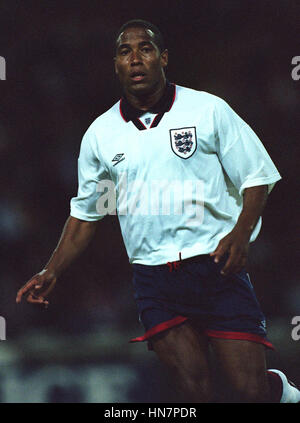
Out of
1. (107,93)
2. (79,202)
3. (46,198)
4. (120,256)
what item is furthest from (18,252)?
(79,202)

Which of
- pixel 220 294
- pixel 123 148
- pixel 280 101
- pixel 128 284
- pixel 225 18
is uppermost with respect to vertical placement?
pixel 225 18

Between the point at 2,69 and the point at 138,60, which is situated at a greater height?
the point at 2,69

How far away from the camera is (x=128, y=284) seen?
496cm

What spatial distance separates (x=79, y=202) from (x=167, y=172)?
53cm

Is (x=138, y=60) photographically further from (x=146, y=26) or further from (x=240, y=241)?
(x=240, y=241)

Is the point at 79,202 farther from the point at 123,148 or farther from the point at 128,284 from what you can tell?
the point at 128,284

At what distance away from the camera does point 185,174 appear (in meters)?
2.63

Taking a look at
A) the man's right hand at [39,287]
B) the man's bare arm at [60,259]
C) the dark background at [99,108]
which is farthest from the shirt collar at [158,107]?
the dark background at [99,108]

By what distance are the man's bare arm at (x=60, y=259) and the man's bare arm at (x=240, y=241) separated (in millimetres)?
802

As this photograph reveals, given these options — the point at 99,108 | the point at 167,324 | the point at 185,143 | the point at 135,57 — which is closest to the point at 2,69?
the point at 99,108

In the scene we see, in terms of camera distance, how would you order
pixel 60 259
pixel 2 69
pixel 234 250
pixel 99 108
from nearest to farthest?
pixel 234 250
pixel 60 259
pixel 2 69
pixel 99 108

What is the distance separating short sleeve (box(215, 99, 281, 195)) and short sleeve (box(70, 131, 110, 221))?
Answer: 22.2 inches

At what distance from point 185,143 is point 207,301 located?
65 cm

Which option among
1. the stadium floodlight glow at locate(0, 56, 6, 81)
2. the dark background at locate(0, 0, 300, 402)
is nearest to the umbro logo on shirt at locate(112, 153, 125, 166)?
the dark background at locate(0, 0, 300, 402)
